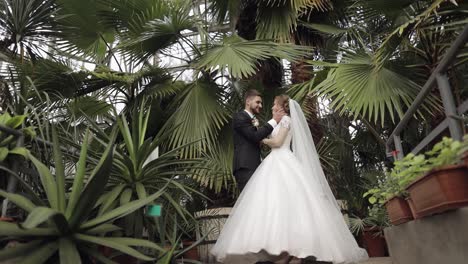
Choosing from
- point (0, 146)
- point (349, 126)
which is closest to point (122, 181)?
point (0, 146)

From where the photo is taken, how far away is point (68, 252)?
1.58m

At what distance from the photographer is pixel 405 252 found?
248 centimetres

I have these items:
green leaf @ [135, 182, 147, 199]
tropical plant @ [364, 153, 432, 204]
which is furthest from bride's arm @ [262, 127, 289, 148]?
green leaf @ [135, 182, 147, 199]

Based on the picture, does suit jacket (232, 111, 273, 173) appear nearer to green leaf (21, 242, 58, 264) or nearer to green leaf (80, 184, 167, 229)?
green leaf (80, 184, 167, 229)

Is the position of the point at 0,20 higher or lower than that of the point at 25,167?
higher

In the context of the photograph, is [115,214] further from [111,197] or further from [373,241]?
[373,241]

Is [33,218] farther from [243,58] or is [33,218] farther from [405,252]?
[243,58]

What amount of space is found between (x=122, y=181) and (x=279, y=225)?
990mm

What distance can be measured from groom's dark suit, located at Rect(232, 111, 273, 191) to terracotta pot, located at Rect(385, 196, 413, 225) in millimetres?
975

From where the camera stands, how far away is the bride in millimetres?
2475

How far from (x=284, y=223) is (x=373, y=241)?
275cm

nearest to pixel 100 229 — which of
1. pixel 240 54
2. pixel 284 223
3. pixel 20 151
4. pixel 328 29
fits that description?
pixel 20 151

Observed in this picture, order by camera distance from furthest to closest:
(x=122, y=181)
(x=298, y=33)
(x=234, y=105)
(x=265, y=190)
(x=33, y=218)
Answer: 1. (x=298, y=33)
2. (x=234, y=105)
3. (x=265, y=190)
4. (x=122, y=181)
5. (x=33, y=218)

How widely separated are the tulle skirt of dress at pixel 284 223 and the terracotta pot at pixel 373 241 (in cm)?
227
